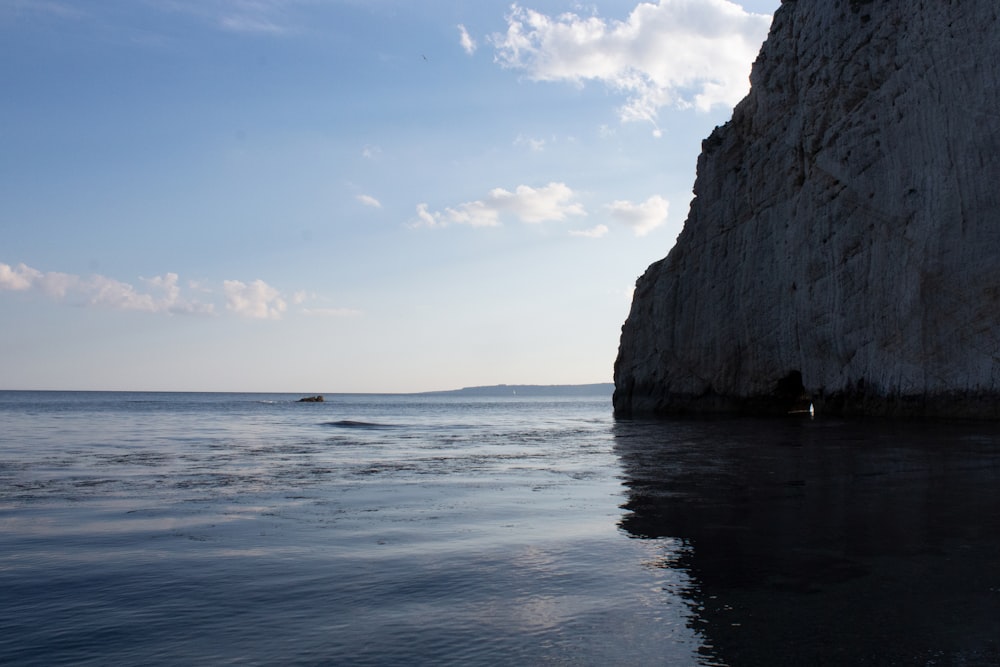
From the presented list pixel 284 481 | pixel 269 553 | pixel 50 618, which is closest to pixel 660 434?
pixel 284 481

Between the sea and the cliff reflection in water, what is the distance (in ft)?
0.08

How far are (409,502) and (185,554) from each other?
3.83m

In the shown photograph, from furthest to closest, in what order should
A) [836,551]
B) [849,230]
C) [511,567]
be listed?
1. [849,230]
2. [836,551]
3. [511,567]

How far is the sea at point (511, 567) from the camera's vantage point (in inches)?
175

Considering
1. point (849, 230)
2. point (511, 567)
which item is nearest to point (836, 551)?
point (511, 567)

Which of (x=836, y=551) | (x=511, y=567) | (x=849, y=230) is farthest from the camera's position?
(x=849, y=230)

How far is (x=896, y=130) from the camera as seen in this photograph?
31.2 m

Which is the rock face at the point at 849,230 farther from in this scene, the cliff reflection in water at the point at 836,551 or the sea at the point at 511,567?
the sea at the point at 511,567

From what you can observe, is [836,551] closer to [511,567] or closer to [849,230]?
[511,567]

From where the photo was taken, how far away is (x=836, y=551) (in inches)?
264

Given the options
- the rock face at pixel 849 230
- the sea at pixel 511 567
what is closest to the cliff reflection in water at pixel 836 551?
the sea at pixel 511 567

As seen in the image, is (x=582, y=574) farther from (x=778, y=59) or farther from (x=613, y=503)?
(x=778, y=59)

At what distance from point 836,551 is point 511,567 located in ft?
9.09

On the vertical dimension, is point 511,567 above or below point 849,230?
below
